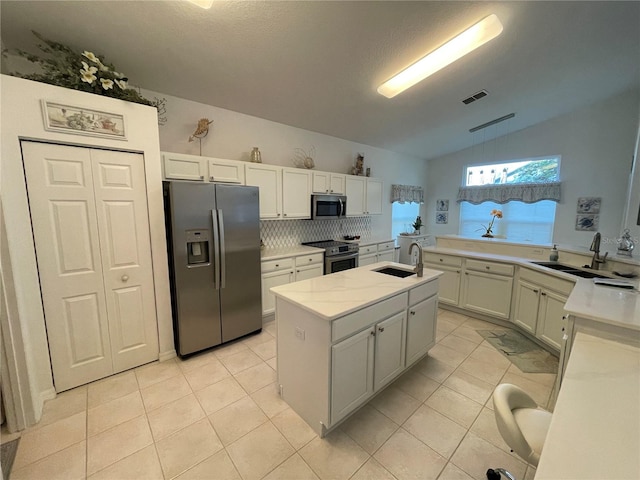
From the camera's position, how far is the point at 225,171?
3027 mm

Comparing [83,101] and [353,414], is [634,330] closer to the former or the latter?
[353,414]

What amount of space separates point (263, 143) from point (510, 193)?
516cm

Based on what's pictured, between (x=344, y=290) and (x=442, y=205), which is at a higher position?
(x=442, y=205)

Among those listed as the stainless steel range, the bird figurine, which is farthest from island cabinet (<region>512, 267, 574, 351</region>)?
the bird figurine

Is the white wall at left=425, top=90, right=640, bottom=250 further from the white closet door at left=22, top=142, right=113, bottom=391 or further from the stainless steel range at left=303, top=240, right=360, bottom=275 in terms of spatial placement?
the white closet door at left=22, top=142, right=113, bottom=391

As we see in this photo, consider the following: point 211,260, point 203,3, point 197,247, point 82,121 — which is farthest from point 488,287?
point 82,121

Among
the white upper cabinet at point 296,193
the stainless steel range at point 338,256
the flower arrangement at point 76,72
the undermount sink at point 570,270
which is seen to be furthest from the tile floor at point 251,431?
the flower arrangement at point 76,72

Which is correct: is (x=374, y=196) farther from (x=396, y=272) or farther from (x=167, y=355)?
(x=167, y=355)

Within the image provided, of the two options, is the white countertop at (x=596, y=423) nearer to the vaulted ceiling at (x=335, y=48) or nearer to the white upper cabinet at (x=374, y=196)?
the vaulted ceiling at (x=335, y=48)

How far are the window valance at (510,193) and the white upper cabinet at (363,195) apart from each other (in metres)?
2.44

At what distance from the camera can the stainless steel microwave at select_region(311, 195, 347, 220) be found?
395 centimetres

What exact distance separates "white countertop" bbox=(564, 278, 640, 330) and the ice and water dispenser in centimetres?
289

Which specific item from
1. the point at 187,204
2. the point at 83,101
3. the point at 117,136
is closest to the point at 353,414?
the point at 187,204

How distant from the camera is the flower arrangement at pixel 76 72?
193 centimetres
